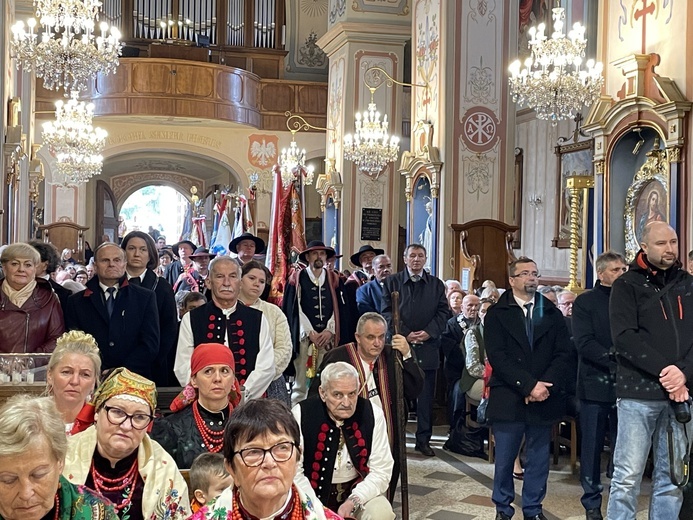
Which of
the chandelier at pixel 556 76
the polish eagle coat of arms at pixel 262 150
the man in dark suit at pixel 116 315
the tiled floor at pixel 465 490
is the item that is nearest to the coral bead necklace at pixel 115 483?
the man in dark suit at pixel 116 315

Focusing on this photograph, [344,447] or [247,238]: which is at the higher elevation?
[247,238]

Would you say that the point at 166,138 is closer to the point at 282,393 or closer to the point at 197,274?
the point at 197,274

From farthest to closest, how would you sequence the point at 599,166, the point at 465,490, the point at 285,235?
the point at 599,166
the point at 285,235
the point at 465,490

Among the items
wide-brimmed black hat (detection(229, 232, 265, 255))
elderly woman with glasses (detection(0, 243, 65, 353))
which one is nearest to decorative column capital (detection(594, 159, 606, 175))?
wide-brimmed black hat (detection(229, 232, 265, 255))

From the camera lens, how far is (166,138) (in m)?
20.5

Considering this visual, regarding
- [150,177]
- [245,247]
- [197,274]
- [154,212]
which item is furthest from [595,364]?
[154,212]

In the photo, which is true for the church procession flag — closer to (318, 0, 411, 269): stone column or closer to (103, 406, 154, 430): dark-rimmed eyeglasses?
(103, 406, 154, 430): dark-rimmed eyeglasses

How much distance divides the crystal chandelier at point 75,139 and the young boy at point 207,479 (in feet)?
44.4

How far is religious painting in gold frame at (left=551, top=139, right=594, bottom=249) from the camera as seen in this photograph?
47.8 ft

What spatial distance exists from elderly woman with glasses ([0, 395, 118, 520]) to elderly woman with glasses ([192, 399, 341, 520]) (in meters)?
0.34

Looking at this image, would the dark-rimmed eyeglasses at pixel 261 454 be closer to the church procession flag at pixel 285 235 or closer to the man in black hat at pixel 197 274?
the church procession flag at pixel 285 235

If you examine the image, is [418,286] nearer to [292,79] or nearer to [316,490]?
[316,490]

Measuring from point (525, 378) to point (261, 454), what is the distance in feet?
10.2

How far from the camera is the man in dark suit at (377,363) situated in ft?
16.5
